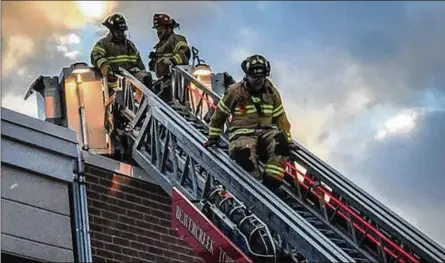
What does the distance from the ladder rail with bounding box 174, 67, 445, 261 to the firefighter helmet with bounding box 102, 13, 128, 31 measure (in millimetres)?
3833

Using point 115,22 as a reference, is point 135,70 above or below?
below

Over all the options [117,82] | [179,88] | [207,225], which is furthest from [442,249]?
[117,82]

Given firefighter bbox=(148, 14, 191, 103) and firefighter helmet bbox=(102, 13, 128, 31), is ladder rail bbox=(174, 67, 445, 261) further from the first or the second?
firefighter helmet bbox=(102, 13, 128, 31)

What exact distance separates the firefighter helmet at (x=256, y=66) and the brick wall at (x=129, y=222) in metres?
2.30

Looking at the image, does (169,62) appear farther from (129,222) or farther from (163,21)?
(129,222)

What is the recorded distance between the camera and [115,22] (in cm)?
1321

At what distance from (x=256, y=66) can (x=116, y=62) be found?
3.80 metres

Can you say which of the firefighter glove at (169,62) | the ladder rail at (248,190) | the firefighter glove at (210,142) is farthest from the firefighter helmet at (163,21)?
the firefighter glove at (210,142)

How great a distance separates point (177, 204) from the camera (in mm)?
9805

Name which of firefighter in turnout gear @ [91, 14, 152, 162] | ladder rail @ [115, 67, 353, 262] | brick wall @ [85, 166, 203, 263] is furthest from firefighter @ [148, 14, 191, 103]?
brick wall @ [85, 166, 203, 263]

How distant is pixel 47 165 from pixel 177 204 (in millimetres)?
1277

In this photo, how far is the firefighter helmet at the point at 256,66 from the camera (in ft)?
31.6

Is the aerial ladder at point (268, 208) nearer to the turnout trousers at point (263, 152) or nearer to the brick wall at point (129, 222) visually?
the turnout trousers at point (263, 152)

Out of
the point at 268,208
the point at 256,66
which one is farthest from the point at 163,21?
the point at 268,208
